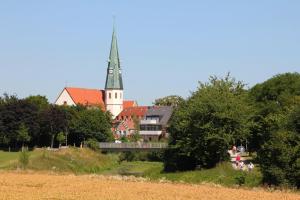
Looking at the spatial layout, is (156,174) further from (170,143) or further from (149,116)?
(149,116)

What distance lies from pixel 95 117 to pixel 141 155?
1747 cm

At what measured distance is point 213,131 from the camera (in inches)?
2207

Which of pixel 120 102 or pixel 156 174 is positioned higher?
pixel 120 102

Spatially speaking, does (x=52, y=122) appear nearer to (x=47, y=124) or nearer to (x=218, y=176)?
(x=47, y=124)

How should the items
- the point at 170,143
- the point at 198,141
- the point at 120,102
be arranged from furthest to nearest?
the point at 120,102 < the point at 170,143 < the point at 198,141

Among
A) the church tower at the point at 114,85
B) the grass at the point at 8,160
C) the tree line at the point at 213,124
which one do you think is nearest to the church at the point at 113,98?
the church tower at the point at 114,85

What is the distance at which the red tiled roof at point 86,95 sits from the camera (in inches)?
6584

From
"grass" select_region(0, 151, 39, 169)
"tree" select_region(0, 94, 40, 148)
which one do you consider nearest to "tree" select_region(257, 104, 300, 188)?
"grass" select_region(0, 151, 39, 169)

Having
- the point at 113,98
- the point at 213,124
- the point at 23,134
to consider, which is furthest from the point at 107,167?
the point at 113,98

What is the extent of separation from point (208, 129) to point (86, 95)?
389 ft

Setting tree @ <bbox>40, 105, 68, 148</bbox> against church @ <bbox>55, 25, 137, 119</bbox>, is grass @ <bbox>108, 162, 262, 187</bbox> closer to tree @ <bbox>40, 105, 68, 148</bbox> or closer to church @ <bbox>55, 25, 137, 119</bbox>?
tree @ <bbox>40, 105, 68, 148</bbox>

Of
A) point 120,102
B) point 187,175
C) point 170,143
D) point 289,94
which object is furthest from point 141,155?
point 120,102

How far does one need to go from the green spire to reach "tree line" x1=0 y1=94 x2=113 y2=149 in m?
51.0

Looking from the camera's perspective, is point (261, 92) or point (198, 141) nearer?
point (198, 141)
